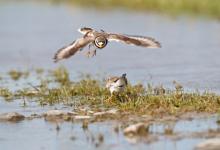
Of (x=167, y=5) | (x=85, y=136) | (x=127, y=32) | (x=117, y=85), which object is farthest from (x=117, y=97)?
(x=167, y=5)

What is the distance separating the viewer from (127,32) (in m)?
26.0

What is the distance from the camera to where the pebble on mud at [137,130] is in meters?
10.5

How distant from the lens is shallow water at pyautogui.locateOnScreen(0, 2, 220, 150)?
11.0 meters

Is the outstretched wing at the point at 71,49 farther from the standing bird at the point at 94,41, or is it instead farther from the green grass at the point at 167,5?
the green grass at the point at 167,5

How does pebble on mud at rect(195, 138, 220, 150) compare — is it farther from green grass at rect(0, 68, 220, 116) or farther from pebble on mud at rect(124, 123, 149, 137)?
green grass at rect(0, 68, 220, 116)

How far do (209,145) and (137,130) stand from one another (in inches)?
52.4

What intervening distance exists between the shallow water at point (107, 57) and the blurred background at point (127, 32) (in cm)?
2

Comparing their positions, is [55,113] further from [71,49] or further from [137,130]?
[137,130]

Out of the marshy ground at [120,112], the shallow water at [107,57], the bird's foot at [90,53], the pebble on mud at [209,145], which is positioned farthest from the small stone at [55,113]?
the pebble on mud at [209,145]

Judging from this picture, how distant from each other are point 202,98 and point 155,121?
129cm

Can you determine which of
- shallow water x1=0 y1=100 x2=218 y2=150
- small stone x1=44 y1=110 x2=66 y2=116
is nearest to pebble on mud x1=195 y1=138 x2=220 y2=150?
shallow water x1=0 y1=100 x2=218 y2=150

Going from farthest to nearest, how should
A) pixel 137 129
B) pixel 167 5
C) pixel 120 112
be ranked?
1. pixel 167 5
2. pixel 120 112
3. pixel 137 129

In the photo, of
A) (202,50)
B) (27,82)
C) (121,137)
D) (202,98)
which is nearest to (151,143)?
(121,137)

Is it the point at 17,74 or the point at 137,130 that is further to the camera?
the point at 17,74
